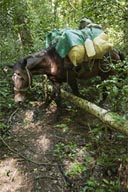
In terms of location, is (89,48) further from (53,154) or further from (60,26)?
(60,26)

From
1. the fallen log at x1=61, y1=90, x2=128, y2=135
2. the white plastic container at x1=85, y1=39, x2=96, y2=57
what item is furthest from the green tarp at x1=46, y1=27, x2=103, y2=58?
the fallen log at x1=61, y1=90, x2=128, y2=135

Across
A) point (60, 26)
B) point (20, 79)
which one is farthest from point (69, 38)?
point (60, 26)

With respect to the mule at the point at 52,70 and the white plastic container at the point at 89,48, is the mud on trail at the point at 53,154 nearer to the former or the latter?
the mule at the point at 52,70

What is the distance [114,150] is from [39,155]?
1.24 meters

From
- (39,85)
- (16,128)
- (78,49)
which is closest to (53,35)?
(78,49)

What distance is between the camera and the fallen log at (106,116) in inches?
151

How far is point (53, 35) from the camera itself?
5.71 metres

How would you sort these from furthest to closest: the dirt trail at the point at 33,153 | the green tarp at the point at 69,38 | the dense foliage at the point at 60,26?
1. the green tarp at the point at 69,38
2. the dirt trail at the point at 33,153
3. the dense foliage at the point at 60,26

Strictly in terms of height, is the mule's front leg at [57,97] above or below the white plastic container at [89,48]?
below

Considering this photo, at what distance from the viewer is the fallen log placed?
3.83 m

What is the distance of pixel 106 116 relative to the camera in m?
4.45

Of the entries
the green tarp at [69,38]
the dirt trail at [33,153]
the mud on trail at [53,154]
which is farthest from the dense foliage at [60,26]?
the green tarp at [69,38]

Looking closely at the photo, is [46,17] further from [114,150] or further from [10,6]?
[114,150]

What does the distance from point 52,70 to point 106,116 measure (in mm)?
1742
